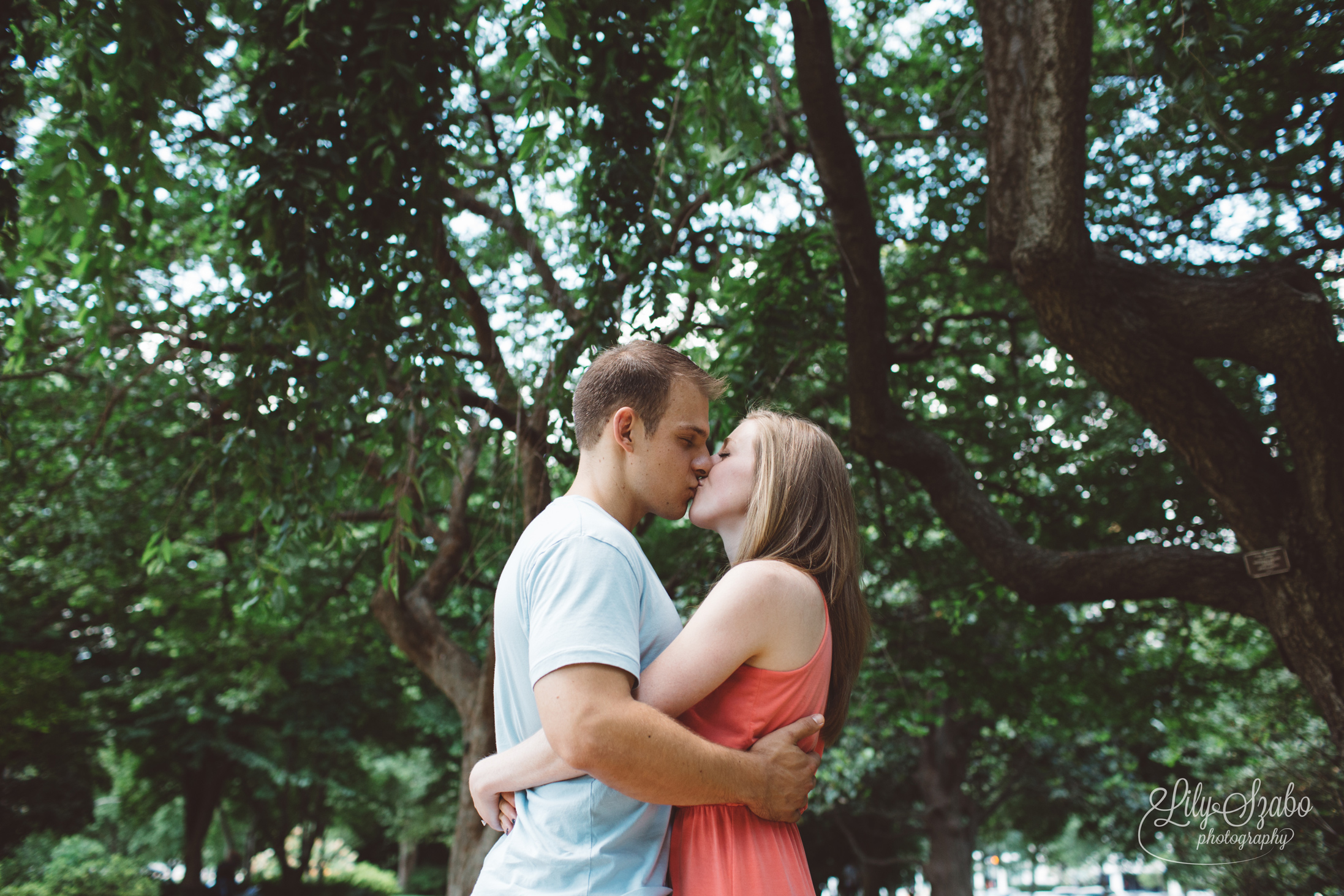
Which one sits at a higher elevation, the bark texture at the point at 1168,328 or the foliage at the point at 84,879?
the bark texture at the point at 1168,328

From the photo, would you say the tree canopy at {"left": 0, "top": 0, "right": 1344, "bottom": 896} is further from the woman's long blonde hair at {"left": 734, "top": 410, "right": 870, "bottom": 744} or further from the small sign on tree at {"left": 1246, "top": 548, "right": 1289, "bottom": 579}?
the woman's long blonde hair at {"left": 734, "top": 410, "right": 870, "bottom": 744}

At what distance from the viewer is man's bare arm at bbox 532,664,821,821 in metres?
1.41

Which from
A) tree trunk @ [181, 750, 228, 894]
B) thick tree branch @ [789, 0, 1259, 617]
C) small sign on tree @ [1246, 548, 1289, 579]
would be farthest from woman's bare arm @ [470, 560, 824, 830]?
tree trunk @ [181, 750, 228, 894]

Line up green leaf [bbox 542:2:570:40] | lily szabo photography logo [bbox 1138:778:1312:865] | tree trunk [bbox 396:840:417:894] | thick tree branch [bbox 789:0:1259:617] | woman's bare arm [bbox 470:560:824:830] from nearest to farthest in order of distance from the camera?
woman's bare arm [bbox 470:560:824:830], green leaf [bbox 542:2:570:40], thick tree branch [bbox 789:0:1259:617], lily szabo photography logo [bbox 1138:778:1312:865], tree trunk [bbox 396:840:417:894]

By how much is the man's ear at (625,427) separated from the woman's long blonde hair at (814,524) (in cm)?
30

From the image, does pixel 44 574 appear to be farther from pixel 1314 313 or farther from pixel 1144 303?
pixel 1314 313

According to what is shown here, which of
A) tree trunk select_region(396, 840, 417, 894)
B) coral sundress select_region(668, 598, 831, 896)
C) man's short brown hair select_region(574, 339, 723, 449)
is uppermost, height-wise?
man's short brown hair select_region(574, 339, 723, 449)

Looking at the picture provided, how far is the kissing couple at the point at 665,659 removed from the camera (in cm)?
146

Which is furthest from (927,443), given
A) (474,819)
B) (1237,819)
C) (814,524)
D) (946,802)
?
(946,802)

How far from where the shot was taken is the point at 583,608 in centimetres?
148

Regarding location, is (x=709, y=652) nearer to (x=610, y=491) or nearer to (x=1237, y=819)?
(x=610, y=491)

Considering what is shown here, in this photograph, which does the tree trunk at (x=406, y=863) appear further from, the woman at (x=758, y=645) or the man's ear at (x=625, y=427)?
the man's ear at (x=625, y=427)

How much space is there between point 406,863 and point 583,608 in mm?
28680

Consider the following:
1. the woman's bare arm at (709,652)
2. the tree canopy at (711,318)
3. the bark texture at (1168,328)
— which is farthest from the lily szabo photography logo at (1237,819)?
the woman's bare arm at (709,652)
